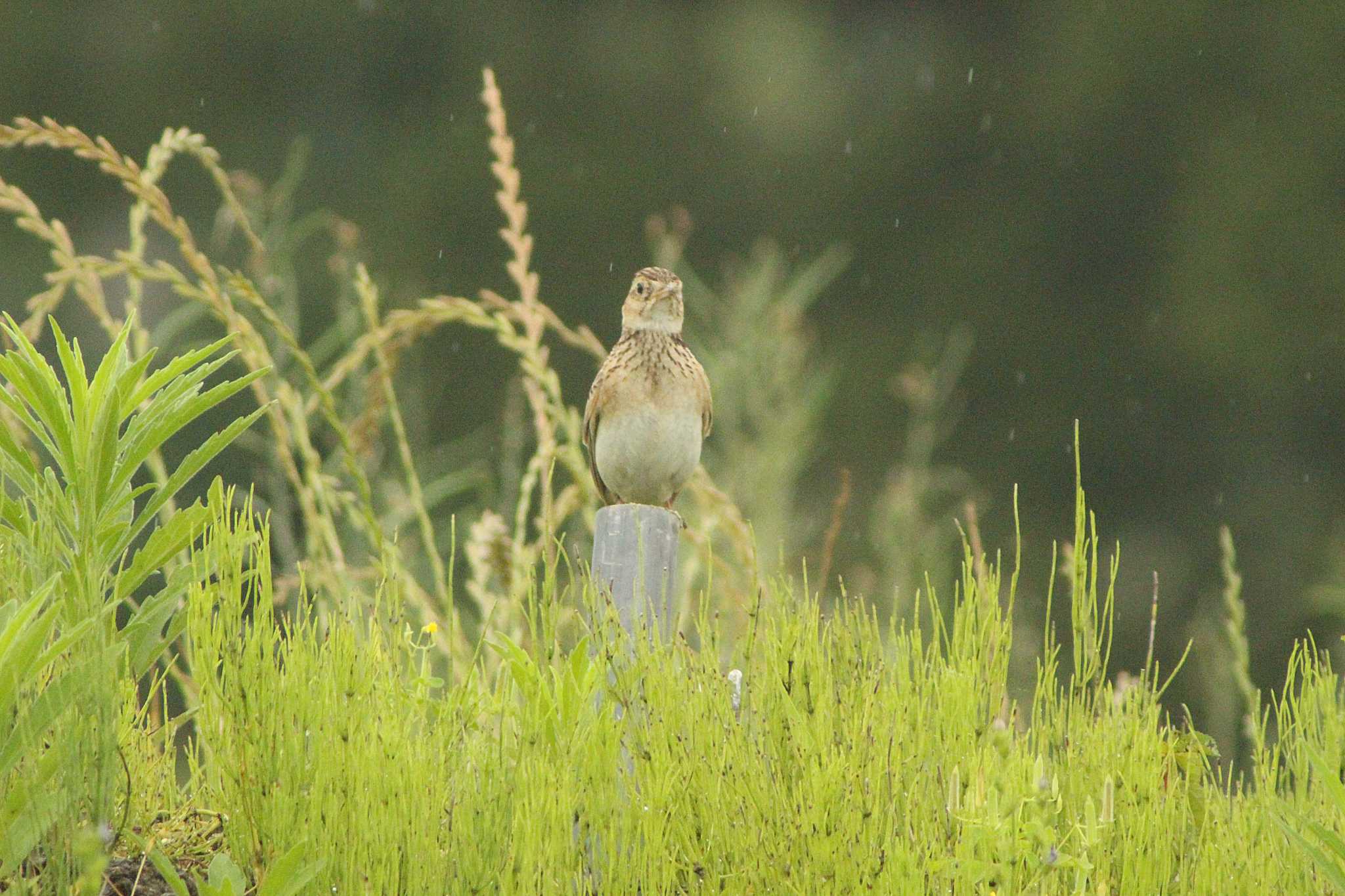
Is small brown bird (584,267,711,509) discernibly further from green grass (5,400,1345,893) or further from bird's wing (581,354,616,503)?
green grass (5,400,1345,893)

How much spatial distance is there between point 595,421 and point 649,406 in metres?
0.23

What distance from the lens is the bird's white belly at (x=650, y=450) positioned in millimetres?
3674

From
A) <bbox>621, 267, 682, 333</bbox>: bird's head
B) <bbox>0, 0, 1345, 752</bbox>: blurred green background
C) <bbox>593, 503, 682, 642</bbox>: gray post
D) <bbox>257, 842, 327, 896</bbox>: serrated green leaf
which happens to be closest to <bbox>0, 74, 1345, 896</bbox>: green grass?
<bbox>257, 842, 327, 896</bbox>: serrated green leaf

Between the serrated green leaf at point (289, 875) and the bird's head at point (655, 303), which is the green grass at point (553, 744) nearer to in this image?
the serrated green leaf at point (289, 875)

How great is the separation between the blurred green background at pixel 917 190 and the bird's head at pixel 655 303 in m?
5.97

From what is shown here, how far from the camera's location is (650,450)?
367 centimetres

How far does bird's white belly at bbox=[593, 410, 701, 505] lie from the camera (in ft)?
12.1

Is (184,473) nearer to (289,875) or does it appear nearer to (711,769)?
(289,875)

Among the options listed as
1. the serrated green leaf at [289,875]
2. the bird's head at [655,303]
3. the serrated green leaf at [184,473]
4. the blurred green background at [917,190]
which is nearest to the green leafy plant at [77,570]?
the serrated green leaf at [184,473]

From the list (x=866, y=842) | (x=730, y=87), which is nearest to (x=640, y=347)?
(x=866, y=842)

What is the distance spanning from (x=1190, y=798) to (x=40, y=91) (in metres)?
11.0

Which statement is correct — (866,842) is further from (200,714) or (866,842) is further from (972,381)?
→ (972,381)

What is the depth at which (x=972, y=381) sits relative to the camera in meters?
11.5

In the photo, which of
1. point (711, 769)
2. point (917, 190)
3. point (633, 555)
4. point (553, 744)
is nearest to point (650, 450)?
point (633, 555)
